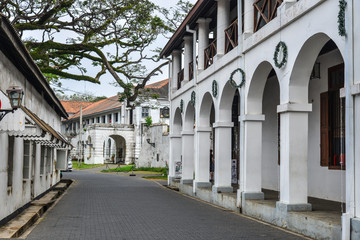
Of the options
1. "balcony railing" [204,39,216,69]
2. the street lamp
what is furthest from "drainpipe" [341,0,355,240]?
"balcony railing" [204,39,216,69]

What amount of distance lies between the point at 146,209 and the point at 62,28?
8892 mm

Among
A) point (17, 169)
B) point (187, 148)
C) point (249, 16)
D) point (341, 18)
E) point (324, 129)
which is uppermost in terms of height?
point (249, 16)

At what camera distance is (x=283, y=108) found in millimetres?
9586

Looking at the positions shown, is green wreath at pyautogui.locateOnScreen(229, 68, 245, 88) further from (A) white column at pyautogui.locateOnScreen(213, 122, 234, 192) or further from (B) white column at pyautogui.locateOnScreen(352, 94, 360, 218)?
(B) white column at pyautogui.locateOnScreen(352, 94, 360, 218)

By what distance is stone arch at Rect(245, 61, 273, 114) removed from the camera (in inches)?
464

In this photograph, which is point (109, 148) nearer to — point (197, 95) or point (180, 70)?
point (180, 70)

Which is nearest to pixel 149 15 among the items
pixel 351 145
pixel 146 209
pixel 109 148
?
pixel 146 209

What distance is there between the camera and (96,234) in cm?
905

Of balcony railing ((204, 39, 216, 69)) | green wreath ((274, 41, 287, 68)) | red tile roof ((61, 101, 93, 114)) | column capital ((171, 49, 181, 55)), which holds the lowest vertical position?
green wreath ((274, 41, 287, 68))

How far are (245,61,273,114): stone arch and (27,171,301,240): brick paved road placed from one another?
2634 mm

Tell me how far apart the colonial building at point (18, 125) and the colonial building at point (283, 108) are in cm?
490

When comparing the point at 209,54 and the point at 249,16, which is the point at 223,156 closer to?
the point at 209,54

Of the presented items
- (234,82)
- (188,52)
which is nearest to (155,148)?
(188,52)

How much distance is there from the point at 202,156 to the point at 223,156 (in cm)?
226
